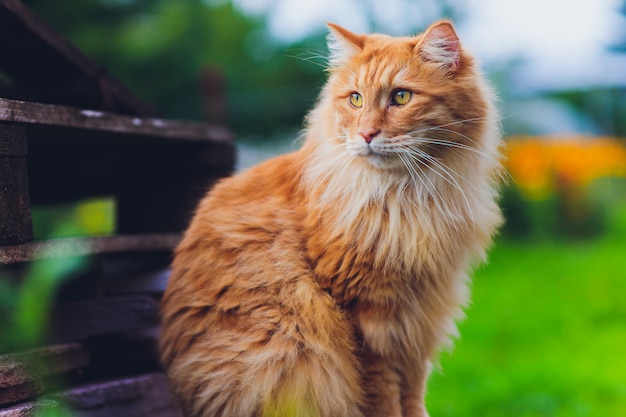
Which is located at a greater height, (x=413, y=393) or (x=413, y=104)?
(x=413, y=104)

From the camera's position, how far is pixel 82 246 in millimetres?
2307

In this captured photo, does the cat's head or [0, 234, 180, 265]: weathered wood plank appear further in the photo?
the cat's head

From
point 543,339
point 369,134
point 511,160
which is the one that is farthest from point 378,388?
point 511,160

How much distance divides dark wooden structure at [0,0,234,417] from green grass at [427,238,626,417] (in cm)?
127

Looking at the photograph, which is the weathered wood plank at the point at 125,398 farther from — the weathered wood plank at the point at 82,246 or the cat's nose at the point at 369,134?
the cat's nose at the point at 369,134

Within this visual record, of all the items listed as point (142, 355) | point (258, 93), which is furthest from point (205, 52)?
point (142, 355)

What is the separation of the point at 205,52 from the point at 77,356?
8.55m

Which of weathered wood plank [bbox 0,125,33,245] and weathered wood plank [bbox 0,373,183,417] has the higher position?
weathered wood plank [bbox 0,125,33,245]

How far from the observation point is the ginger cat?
6.98 feet

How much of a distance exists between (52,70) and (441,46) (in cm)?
147

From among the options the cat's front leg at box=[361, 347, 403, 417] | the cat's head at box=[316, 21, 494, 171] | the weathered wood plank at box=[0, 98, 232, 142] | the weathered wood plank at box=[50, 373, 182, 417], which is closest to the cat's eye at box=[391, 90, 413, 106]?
the cat's head at box=[316, 21, 494, 171]

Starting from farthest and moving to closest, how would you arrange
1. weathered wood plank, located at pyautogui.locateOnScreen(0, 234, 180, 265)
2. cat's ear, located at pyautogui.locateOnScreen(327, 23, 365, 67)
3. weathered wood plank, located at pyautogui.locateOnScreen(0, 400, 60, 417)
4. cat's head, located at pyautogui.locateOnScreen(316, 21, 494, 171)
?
1. cat's ear, located at pyautogui.locateOnScreen(327, 23, 365, 67)
2. cat's head, located at pyautogui.locateOnScreen(316, 21, 494, 171)
3. weathered wood plank, located at pyautogui.locateOnScreen(0, 234, 180, 265)
4. weathered wood plank, located at pyautogui.locateOnScreen(0, 400, 60, 417)

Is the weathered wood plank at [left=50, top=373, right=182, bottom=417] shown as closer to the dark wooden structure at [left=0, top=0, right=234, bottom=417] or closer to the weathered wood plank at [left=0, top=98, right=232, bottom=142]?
the dark wooden structure at [left=0, top=0, right=234, bottom=417]

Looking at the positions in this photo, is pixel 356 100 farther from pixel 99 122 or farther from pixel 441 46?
pixel 99 122
